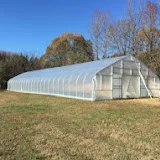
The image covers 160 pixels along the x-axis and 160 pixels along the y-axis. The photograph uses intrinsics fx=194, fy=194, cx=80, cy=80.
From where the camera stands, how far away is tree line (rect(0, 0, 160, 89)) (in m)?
24.4

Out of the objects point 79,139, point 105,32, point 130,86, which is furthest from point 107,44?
point 79,139

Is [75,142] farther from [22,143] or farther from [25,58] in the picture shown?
[25,58]

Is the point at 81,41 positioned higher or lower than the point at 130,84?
higher

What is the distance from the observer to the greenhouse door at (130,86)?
17.3 m

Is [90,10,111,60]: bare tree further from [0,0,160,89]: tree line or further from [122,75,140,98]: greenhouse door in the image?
[122,75,140,98]: greenhouse door

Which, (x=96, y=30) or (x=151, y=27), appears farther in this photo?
(x=96, y=30)

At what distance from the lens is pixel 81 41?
4241 centimetres

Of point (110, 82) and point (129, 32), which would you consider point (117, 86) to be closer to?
point (110, 82)

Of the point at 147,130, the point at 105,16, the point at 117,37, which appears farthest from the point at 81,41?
the point at 147,130

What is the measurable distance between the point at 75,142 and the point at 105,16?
29.5 m

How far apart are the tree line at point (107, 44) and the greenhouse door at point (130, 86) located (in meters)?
3.59

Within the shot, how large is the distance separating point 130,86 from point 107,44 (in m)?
14.8

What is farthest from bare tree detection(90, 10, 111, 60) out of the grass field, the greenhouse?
the grass field

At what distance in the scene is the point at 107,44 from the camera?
31.1 m
